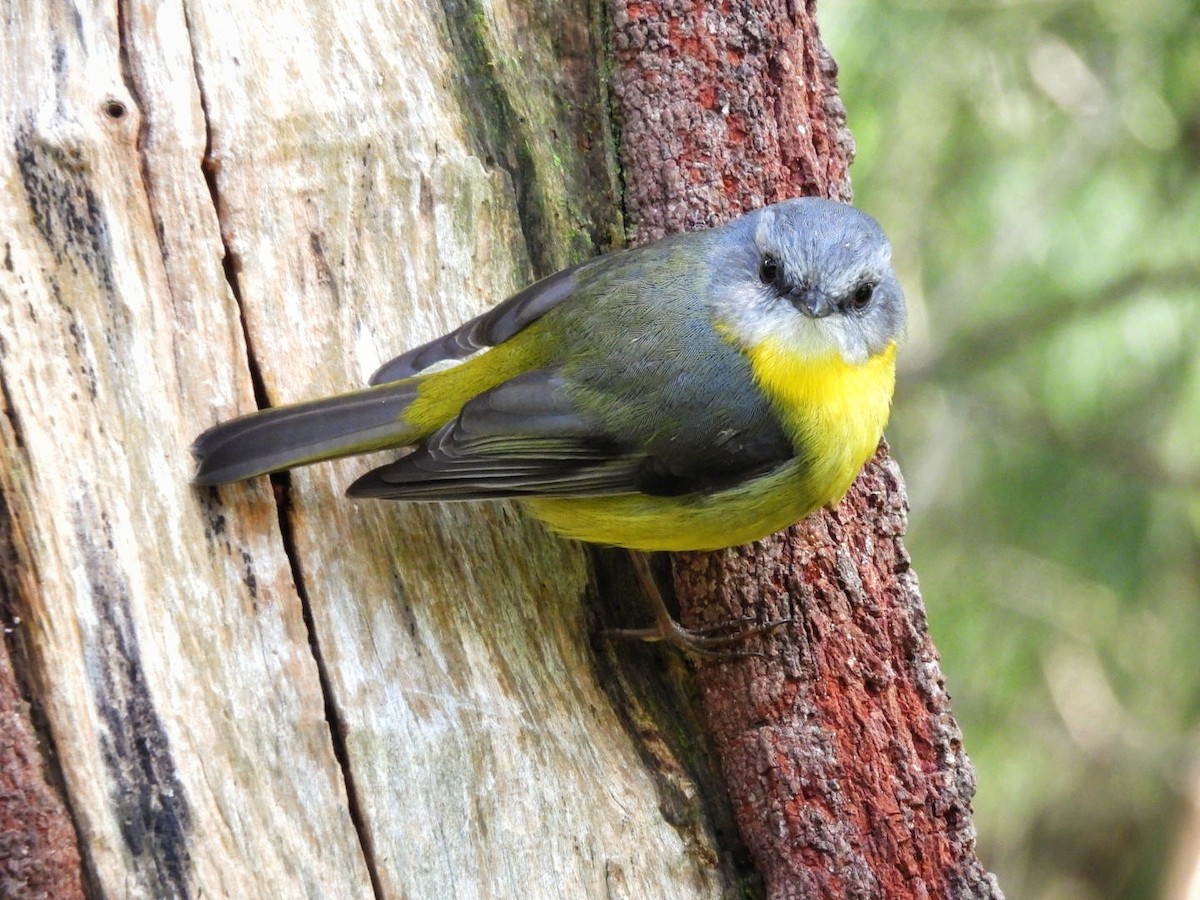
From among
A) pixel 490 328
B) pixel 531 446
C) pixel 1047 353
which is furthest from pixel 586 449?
pixel 1047 353

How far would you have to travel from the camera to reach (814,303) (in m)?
3.39

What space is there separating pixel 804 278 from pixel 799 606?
86cm

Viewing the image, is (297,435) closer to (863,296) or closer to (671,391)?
(671,391)

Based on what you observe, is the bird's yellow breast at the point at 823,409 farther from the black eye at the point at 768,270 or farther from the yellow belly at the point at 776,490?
the black eye at the point at 768,270

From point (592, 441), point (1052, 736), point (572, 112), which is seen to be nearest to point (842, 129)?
point (572, 112)

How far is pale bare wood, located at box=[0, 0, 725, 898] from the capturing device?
280cm

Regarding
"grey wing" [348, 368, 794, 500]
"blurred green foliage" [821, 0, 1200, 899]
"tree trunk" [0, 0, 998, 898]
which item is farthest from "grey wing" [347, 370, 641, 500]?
"blurred green foliage" [821, 0, 1200, 899]

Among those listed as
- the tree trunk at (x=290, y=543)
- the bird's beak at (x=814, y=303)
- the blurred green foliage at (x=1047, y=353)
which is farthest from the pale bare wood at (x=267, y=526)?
the blurred green foliage at (x=1047, y=353)

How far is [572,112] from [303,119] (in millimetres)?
861

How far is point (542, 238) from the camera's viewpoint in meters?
3.79

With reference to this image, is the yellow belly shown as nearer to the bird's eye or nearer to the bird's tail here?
the bird's eye

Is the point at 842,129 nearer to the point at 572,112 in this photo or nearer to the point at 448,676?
the point at 572,112

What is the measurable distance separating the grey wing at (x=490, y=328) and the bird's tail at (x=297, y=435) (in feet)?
0.44

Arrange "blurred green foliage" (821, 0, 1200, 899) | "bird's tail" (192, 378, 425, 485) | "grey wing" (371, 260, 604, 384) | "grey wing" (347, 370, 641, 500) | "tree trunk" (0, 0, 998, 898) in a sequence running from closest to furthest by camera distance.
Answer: "tree trunk" (0, 0, 998, 898) → "bird's tail" (192, 378, 425, 485) → "grey wing" (347, 370, 641, 500) → "grey wing" (371, 260, 604, 384) → "blurred green foliage" (821, 0, 1200, 899)
